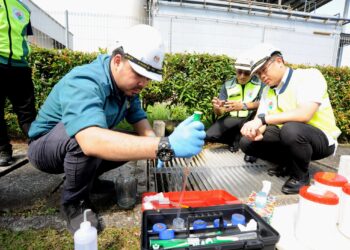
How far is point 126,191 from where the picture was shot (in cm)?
216

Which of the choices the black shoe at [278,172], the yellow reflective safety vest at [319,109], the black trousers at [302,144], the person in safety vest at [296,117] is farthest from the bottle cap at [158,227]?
the black shoe at [278,172]

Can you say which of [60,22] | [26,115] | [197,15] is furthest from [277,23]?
[26,115]

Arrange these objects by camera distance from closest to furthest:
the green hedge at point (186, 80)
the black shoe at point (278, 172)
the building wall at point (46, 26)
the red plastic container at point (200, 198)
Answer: the red plastic container at point (200, 198), the black shoe at point (278, 172), the green hedge at point (186, 80), the building wall at point (46, 26)

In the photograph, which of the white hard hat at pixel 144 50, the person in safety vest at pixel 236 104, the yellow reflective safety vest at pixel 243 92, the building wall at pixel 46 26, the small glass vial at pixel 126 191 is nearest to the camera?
the white hard hat at pixel 144 50

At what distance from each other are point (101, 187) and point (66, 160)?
793 millimetres

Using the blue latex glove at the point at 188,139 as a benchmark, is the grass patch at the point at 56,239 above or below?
below

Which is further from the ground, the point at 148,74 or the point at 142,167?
the point at 148,74

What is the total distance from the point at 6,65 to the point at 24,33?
0.46 metres

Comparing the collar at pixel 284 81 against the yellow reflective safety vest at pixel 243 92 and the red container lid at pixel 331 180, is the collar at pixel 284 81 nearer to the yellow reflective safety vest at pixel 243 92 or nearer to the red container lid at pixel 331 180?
the yellow reflective safety vest at pixel 243 92

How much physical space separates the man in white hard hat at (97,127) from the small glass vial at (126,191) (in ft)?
0.75

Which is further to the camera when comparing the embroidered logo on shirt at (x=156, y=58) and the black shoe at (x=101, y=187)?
the black shoe at (x=101, y=187)

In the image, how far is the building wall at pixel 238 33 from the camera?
10.7 metres

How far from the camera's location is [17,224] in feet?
6.09

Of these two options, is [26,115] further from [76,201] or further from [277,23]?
[277,23]
